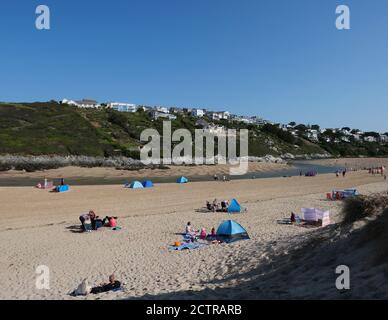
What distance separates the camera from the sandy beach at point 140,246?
34.5ft

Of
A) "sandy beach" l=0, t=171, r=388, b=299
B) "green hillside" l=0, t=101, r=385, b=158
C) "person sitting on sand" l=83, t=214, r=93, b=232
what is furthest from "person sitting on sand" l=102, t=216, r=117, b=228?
"green hillside" l=0, t=101, r=385, b=158

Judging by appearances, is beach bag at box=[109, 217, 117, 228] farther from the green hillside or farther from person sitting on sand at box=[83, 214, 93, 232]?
the green hillside

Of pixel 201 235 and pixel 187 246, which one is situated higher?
pixel 201 235

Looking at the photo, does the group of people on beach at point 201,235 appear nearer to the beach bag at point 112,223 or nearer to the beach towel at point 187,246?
the beach towel at point 187,246

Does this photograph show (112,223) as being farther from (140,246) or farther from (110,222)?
(140,246)

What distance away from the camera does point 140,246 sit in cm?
1641

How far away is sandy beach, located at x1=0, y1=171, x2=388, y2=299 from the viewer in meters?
10.5

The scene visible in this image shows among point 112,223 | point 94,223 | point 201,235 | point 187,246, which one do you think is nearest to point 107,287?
point 187,246

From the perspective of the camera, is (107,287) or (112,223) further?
(112,223)

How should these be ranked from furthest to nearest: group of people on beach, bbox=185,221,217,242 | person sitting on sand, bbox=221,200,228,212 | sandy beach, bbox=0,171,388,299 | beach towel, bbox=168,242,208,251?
person sitting on sand, bbox=221,200,228,212 → group of people on beach, bbox=185,221,217,242 → beach towel, bbox=168,242,208,251 → sandy beach, bbox=0,171,388,299

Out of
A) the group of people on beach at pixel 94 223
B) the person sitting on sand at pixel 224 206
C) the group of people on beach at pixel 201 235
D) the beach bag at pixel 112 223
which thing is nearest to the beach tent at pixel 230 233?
the group of people on beach at pixel 201 235

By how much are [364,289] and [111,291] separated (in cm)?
670
